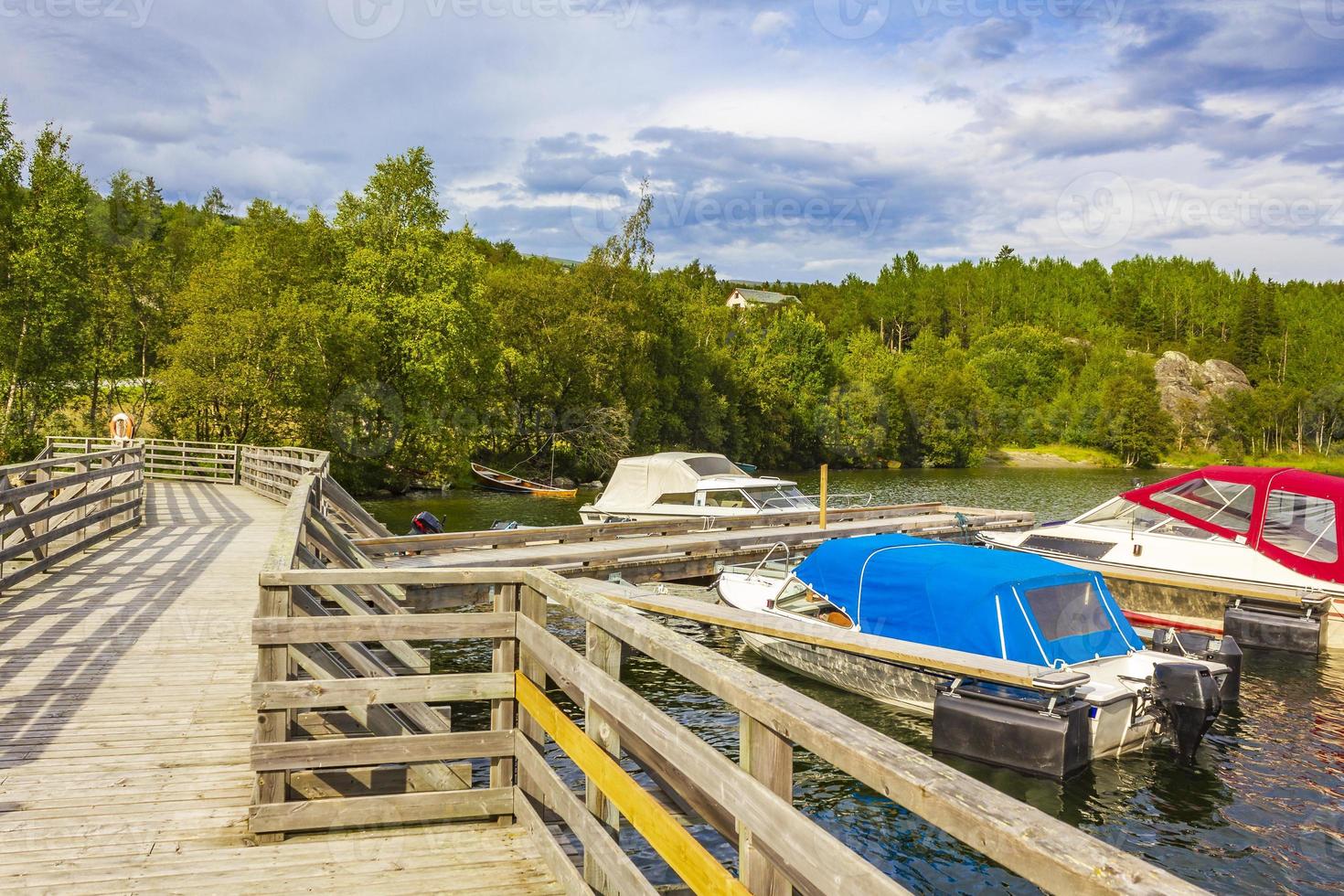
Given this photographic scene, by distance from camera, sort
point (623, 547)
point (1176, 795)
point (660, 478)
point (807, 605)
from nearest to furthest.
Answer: point (1176, 795) < point (807, 605) < point (623, 547) < point (660, 478)

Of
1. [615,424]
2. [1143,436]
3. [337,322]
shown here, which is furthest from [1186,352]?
[337,322]

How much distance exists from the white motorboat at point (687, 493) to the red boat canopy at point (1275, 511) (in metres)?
8.60

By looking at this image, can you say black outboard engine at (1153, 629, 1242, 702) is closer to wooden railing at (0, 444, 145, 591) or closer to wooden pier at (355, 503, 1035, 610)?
wooden pier at (355, 503, 1035, 610)

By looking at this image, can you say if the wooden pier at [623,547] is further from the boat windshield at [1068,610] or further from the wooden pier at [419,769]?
the wooden pier at [419,769]

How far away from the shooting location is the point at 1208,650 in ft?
41.0

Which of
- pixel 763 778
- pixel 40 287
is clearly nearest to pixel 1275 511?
pixel 763 778

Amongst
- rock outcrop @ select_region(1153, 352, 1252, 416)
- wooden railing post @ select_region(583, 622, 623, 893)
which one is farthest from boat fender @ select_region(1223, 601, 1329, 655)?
rock outcrop @ select_region(1153, 352, 1252, 416)

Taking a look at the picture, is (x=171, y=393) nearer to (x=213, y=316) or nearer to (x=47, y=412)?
(x=213, y=316)

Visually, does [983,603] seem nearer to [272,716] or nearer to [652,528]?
[272,716]

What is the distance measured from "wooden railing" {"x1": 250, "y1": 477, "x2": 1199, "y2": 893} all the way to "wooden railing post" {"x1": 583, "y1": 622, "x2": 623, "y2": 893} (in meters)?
0.01

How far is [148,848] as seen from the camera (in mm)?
Result: 4648

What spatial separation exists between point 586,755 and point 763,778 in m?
1.50

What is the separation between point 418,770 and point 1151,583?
15.8 m

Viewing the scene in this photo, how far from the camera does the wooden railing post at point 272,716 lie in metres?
4.87
